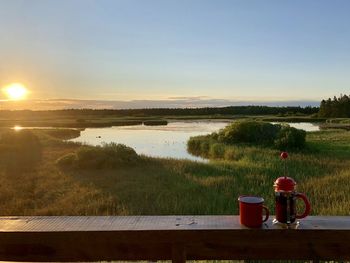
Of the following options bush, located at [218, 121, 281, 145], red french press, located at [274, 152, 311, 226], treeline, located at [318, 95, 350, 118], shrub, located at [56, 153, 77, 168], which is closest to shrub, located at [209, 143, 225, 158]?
bush, located at [218, 121, 281, 145]

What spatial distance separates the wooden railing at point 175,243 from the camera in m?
3.40

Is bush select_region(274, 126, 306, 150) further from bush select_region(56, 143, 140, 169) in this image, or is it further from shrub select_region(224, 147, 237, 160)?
bush select_region(56, 143, 140, 169)

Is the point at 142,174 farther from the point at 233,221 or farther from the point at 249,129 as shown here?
the point at 249,129

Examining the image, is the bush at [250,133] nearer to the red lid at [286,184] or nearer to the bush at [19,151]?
the bush at [19,151]

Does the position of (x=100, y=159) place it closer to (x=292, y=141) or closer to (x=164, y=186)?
(x=164, y=186)

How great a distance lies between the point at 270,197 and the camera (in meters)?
12.5

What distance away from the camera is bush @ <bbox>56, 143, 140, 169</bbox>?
19.4 m

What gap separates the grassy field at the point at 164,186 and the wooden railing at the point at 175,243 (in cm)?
685

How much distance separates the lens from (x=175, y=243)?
344 centimetres

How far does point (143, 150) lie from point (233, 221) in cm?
2859

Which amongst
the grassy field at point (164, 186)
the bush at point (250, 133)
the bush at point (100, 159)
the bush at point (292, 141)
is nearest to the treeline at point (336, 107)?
the bush at point (250, 133)

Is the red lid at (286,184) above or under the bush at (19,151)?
above

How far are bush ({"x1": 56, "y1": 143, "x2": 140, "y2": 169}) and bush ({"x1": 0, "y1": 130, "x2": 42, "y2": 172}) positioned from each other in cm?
177

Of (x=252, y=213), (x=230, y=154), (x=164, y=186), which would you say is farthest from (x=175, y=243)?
(x=230, y=154)
